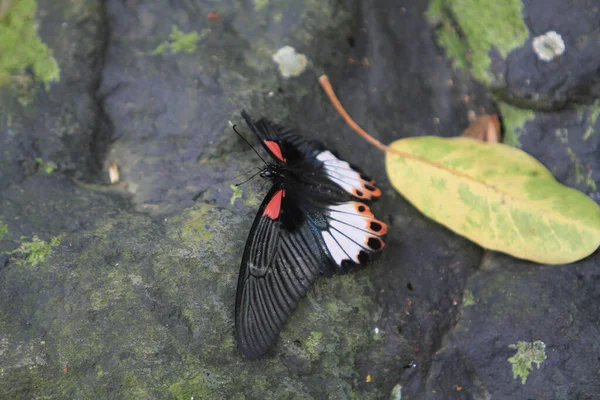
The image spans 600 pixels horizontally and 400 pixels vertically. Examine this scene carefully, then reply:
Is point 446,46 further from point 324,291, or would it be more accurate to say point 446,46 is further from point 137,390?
point 137,390

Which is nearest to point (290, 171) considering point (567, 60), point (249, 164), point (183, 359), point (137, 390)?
point (249, 164)

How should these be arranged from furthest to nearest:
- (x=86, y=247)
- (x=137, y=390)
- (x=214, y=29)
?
(x=214, y=29) < (x=86, y=247) < (x=137, y=390)

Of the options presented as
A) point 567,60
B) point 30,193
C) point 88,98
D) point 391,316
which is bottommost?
point 391,316

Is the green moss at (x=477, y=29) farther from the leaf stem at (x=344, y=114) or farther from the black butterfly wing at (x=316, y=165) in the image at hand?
the black butterfly wing at (x=316, y=165)

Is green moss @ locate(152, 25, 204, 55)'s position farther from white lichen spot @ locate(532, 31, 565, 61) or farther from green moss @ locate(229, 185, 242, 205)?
white lichen spot @ locate(532, 31, 565, 61)

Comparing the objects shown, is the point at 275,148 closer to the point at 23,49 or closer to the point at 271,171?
the point at 271,171

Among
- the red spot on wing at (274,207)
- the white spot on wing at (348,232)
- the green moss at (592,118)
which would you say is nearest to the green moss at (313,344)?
the white spot on wing at (348,232)

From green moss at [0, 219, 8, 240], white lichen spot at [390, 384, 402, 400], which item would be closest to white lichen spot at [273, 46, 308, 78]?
green moss at [0, 219, 8, 240]
